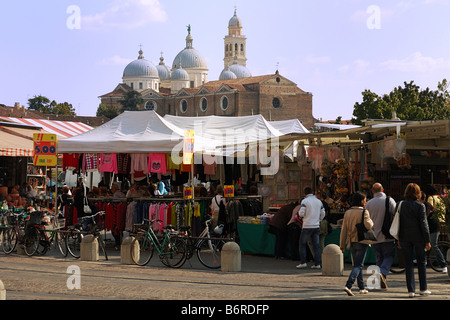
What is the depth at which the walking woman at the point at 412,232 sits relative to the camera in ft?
34.4

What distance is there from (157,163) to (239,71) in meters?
137

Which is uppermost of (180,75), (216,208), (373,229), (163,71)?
(163,71)

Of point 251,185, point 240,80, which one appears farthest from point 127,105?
point 251,185

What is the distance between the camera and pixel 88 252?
53.1ft

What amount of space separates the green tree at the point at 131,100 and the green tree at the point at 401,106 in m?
82.6

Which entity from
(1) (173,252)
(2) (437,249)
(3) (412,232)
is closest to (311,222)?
(2) (437,249)

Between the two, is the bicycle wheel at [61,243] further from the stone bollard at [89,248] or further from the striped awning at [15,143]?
the striped awning at [15,143]

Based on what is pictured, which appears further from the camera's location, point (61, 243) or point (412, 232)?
point (61, 243)

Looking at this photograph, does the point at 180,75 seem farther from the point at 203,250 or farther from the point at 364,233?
the point at 364,233

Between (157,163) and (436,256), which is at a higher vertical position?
(157,163)

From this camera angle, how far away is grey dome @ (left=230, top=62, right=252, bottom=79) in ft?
510

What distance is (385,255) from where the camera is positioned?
1188 cm

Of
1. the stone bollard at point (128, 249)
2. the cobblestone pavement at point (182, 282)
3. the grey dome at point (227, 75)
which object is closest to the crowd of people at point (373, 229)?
the cobblestone pavement at point (182, 282)
